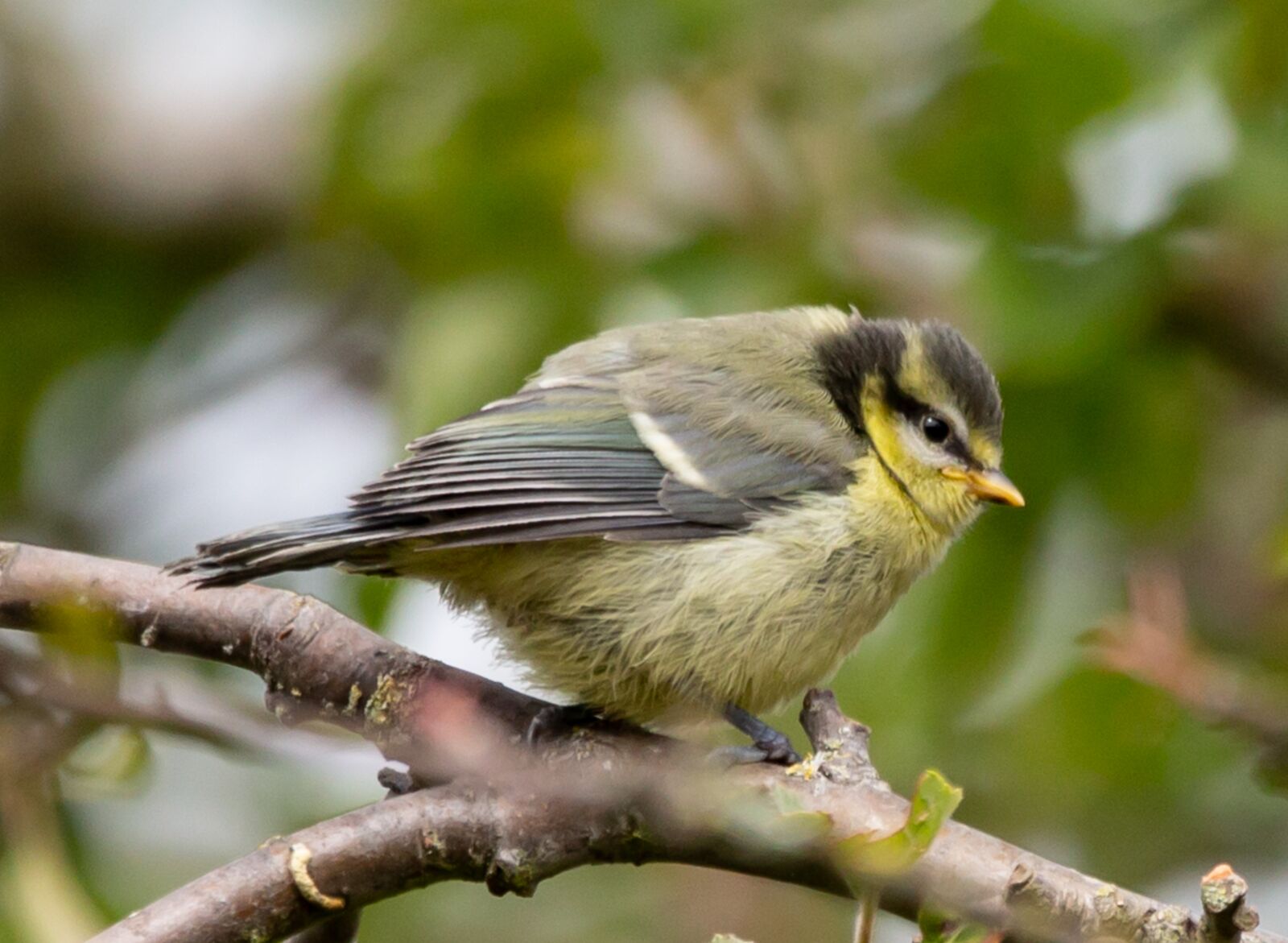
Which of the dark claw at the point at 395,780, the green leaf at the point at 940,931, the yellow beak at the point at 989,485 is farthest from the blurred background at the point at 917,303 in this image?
the green leaf at the point at 940,931

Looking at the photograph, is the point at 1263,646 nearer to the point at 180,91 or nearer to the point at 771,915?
the point at 771,915

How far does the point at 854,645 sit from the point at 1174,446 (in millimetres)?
815

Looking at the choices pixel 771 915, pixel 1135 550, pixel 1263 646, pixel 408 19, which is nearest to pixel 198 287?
pixel 408 19

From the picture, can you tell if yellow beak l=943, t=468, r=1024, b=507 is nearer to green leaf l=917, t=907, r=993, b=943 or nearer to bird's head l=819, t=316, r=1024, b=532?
bird's head l=819, t=316, r=1024, b=532

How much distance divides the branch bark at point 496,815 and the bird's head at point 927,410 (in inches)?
29.5

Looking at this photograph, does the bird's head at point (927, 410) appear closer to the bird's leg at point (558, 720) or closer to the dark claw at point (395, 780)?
the bird's leg at point (558, 720)

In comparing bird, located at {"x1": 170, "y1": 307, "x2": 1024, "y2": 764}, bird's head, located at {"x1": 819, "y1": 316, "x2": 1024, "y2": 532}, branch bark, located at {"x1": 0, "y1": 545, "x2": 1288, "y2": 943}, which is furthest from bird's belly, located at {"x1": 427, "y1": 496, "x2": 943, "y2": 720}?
bird's head, located at {"x1": 819, "y1": 316, "x2": 1024, "y2": 532}

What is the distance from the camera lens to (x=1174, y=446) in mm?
2969

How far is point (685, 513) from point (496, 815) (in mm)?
768

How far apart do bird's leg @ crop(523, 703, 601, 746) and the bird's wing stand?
25cm

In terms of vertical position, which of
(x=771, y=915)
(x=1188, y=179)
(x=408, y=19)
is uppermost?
(x=408, y=19)

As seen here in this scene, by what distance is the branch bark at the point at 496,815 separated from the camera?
5.23 ft

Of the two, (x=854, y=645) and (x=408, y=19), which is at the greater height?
(x=408, y=19)

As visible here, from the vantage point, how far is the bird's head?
2.73 meters
